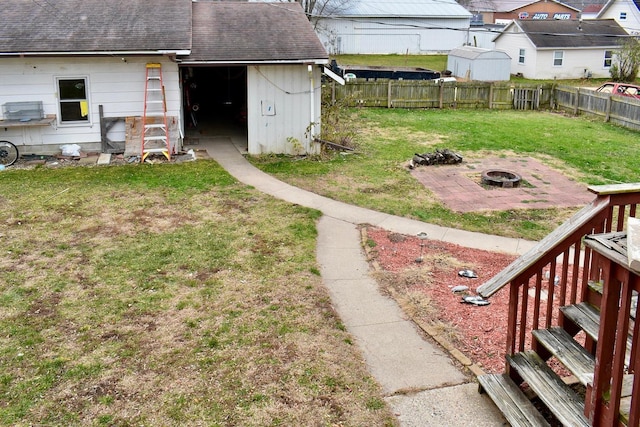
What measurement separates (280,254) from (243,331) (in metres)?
2.74

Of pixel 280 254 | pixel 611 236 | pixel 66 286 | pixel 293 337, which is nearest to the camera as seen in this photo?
pixel 611 236

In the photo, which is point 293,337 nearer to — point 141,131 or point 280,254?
point 280,254

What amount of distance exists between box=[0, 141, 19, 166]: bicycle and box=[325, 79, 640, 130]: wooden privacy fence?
12.9 metres

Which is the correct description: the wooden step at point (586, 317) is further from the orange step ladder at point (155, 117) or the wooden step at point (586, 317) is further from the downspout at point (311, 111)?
the orange step ladder at point (155, 117)

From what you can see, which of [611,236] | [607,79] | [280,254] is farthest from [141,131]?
[607,79]

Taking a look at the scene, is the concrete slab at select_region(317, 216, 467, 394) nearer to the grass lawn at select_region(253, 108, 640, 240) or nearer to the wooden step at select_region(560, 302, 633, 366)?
the wooden step at select_region(560, 302, 633, 366)

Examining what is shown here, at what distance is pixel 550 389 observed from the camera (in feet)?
16.2

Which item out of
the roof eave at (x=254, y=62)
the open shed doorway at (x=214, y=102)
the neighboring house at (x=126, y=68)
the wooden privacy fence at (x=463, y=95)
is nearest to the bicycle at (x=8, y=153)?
the neighboring house at (x=126, y=68)

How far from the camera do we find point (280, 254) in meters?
9.78

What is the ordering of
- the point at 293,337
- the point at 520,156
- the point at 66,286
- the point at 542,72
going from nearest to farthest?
1. the point at 293,337
2. the point at 66,286
3. the point at 520,156
4. the point at 542,72

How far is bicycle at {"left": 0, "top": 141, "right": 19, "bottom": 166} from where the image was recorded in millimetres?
15758

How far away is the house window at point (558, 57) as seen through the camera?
3753 cm

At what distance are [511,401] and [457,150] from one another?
1370cm

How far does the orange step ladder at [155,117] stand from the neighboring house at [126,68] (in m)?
0.22
